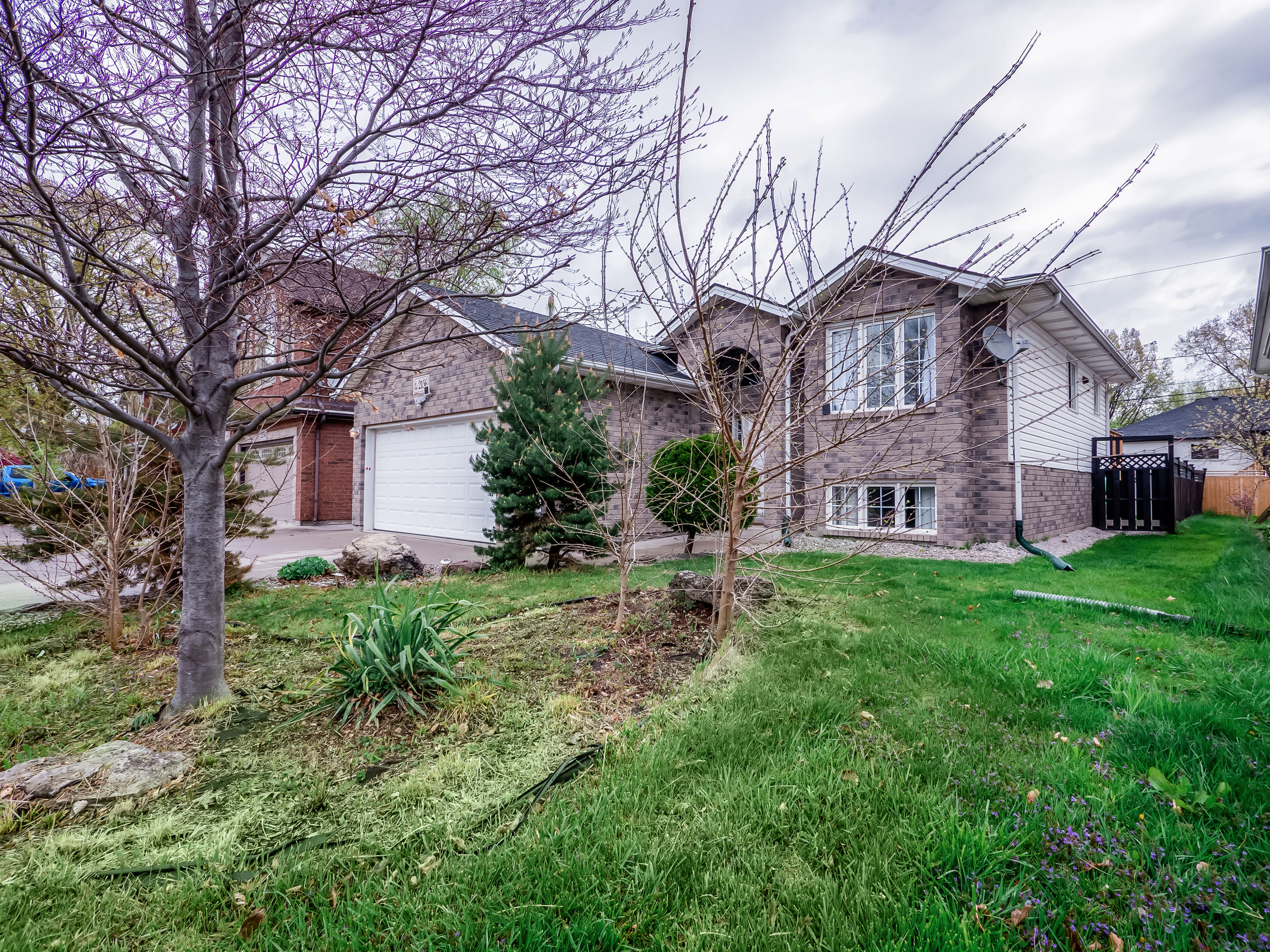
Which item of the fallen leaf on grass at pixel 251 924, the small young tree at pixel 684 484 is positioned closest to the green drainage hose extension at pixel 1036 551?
the small young tree at pixel 684 484

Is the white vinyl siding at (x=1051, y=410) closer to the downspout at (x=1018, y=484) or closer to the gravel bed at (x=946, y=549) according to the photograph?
the downspout at (x=1018, y=484)

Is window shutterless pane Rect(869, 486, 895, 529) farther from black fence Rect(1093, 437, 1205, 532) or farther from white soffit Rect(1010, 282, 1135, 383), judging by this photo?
black fence Rect(1093, 437, 1205, 532)

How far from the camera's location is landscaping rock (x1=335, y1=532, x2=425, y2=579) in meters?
7.31

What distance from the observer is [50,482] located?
431cm

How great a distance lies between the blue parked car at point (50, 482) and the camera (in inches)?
158

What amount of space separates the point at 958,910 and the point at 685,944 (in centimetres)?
79

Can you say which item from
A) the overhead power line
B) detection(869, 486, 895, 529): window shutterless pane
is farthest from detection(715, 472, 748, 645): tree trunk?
the overhead power line

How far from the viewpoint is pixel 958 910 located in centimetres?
158

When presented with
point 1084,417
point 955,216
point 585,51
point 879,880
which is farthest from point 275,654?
point 1084,417

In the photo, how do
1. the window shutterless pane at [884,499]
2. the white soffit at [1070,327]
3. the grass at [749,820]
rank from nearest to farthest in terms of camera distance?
the grass at [749,820]
the white soffit at [1070,327]
the window shutterless pane at [884,499]

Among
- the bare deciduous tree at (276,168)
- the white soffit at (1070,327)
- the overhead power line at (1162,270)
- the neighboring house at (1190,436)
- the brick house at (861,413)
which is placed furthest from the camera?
the neighboring house at (1190,436)

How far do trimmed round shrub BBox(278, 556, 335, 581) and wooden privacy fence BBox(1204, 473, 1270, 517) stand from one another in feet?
83.2

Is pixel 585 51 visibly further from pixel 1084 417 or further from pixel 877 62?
pixel 1084 417

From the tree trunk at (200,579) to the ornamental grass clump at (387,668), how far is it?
59 cm
